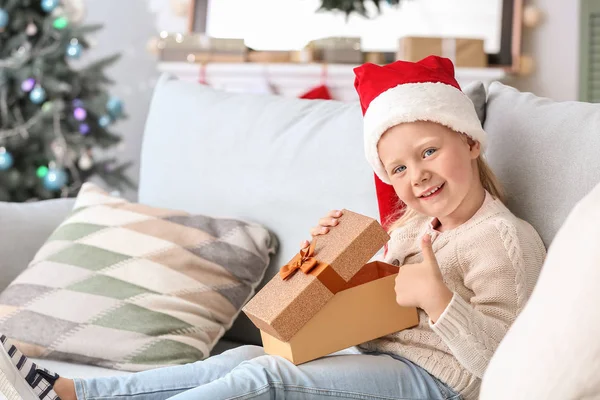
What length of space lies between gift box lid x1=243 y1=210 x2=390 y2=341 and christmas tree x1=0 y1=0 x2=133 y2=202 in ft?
7.73

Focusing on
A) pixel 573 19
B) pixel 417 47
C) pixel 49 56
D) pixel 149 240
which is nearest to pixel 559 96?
pixel 573 19

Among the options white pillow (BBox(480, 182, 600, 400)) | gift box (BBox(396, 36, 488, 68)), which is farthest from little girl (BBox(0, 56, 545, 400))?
gift box (BBox(396, 36, 488, 68))

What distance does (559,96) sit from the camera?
3756 millimetres

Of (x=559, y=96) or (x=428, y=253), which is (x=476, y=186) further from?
(x=559, y=96)

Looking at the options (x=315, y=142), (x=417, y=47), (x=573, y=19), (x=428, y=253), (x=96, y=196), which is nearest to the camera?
(x=428, y=253)

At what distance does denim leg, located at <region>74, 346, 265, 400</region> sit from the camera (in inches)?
54.9

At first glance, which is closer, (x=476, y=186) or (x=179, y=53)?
(x=476, y=186)

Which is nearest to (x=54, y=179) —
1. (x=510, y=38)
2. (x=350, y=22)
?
(x=350, y=22)

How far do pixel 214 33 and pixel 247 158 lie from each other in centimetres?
217

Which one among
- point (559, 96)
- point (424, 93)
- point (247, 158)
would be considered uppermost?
point (424, 93)

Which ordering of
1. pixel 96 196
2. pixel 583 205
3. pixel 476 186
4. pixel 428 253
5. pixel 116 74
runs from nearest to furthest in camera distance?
pixel 583 205 < pixel 428 253 < pixel 476 186 < pixel 96 196 < pixel 116 74

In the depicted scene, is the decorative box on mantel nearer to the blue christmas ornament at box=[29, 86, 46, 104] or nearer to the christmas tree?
the christmas tree

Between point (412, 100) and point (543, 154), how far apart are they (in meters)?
0.25

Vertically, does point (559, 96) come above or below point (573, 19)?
below
